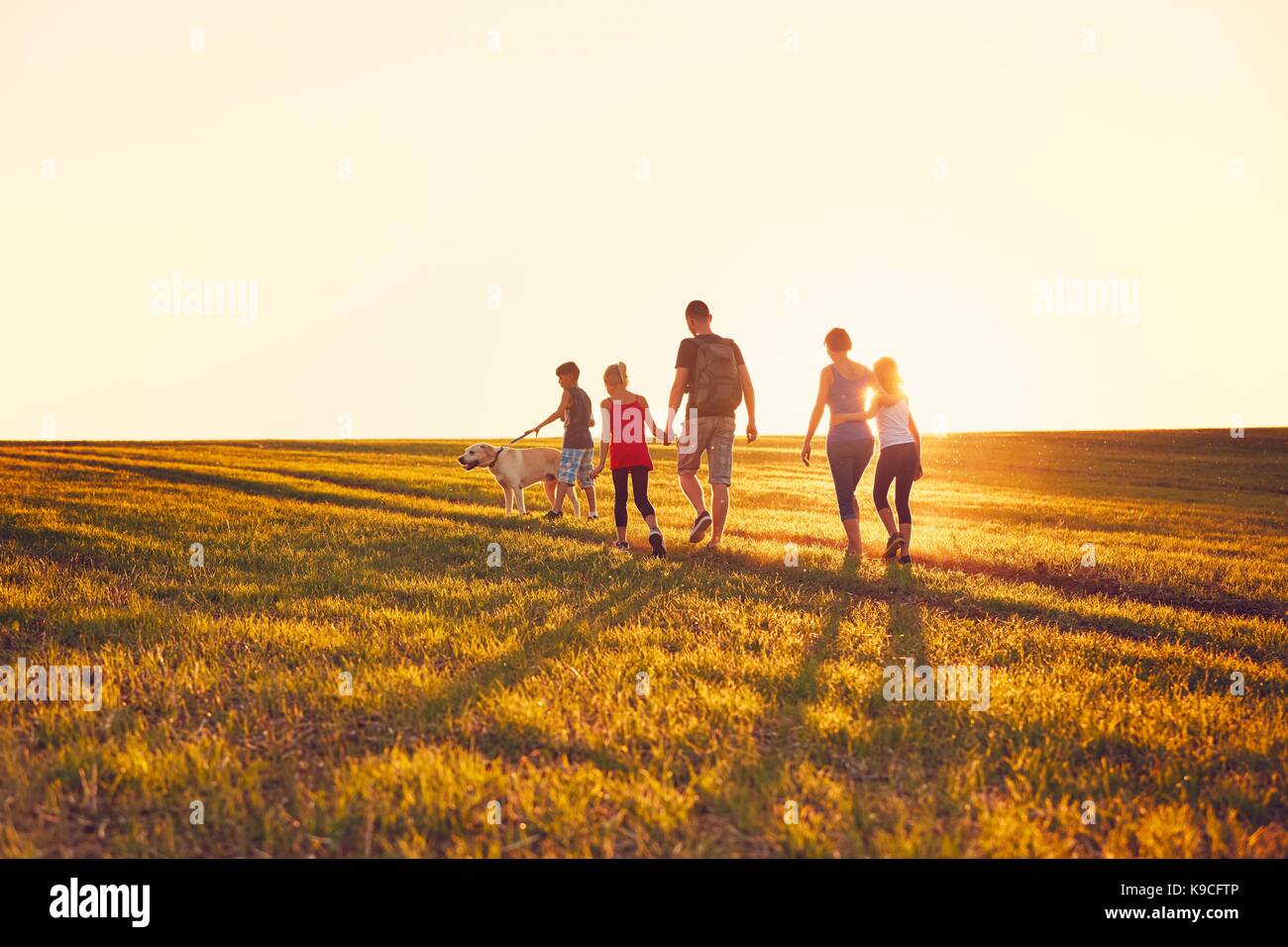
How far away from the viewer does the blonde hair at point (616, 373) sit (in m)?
11.1

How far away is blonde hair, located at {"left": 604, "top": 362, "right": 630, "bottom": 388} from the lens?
36.5ft

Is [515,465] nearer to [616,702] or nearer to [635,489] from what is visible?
[635,489]

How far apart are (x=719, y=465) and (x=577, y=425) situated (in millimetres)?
4675

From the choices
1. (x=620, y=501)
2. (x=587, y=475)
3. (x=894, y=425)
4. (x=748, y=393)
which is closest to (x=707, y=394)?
(x=748, y=393)

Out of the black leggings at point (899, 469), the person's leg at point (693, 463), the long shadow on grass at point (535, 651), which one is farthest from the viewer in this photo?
the person's leg at point (693, 463)

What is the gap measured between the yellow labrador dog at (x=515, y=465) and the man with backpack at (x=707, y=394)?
512 cm

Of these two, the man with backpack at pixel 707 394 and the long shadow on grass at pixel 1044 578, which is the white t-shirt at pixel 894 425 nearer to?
the man with backpack at pixel 707 394

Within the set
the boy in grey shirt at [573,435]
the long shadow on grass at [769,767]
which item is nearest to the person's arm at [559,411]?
the boy in grey shirt at [573,435]

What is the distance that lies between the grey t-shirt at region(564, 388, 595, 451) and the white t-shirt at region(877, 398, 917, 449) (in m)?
6.50

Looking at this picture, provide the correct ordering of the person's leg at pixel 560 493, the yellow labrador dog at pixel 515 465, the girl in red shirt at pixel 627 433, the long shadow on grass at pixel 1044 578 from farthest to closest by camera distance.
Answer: the person's leg at pixel 560 493 < the yellow labrador dog at pixel 515 465 < the girl in red shirt at pixel 627 433 < the long shadow on grass at pixel 1044 578

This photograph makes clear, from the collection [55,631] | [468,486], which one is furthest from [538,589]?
[468,486]

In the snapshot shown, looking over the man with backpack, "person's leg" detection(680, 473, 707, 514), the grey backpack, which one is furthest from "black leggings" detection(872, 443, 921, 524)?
"person's leg" detection(680, 473, 707, 514)
